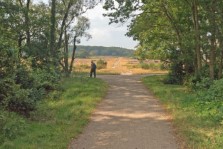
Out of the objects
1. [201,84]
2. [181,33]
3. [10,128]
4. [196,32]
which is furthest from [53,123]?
[181,33]

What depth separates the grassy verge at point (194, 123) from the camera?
34.5 ft

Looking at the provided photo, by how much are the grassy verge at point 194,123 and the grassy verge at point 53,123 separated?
117 inches

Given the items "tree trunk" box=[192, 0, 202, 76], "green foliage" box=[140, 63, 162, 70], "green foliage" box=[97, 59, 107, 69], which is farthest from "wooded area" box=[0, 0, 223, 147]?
"green foliage" box=[97, 59, 107, 69]

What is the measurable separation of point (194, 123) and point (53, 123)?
4316 mm

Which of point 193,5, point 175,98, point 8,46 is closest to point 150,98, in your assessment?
point 175,98

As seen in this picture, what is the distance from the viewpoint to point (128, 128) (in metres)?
12.6

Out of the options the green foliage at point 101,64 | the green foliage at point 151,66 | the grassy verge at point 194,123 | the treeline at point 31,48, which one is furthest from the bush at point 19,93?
the green foliage at point 101,64

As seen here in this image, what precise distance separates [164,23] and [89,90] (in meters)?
9.91

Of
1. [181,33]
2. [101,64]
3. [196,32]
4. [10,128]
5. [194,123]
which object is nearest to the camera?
[10,128]

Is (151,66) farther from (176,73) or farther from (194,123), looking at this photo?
(194,123)

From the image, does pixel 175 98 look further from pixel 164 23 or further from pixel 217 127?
pixel 164 23

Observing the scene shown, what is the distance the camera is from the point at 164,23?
3000 centimetres

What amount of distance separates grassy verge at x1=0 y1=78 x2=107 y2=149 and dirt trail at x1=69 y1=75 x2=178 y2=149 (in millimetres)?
328

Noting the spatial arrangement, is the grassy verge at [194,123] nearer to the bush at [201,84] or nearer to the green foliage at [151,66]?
the bush at [201,84]
